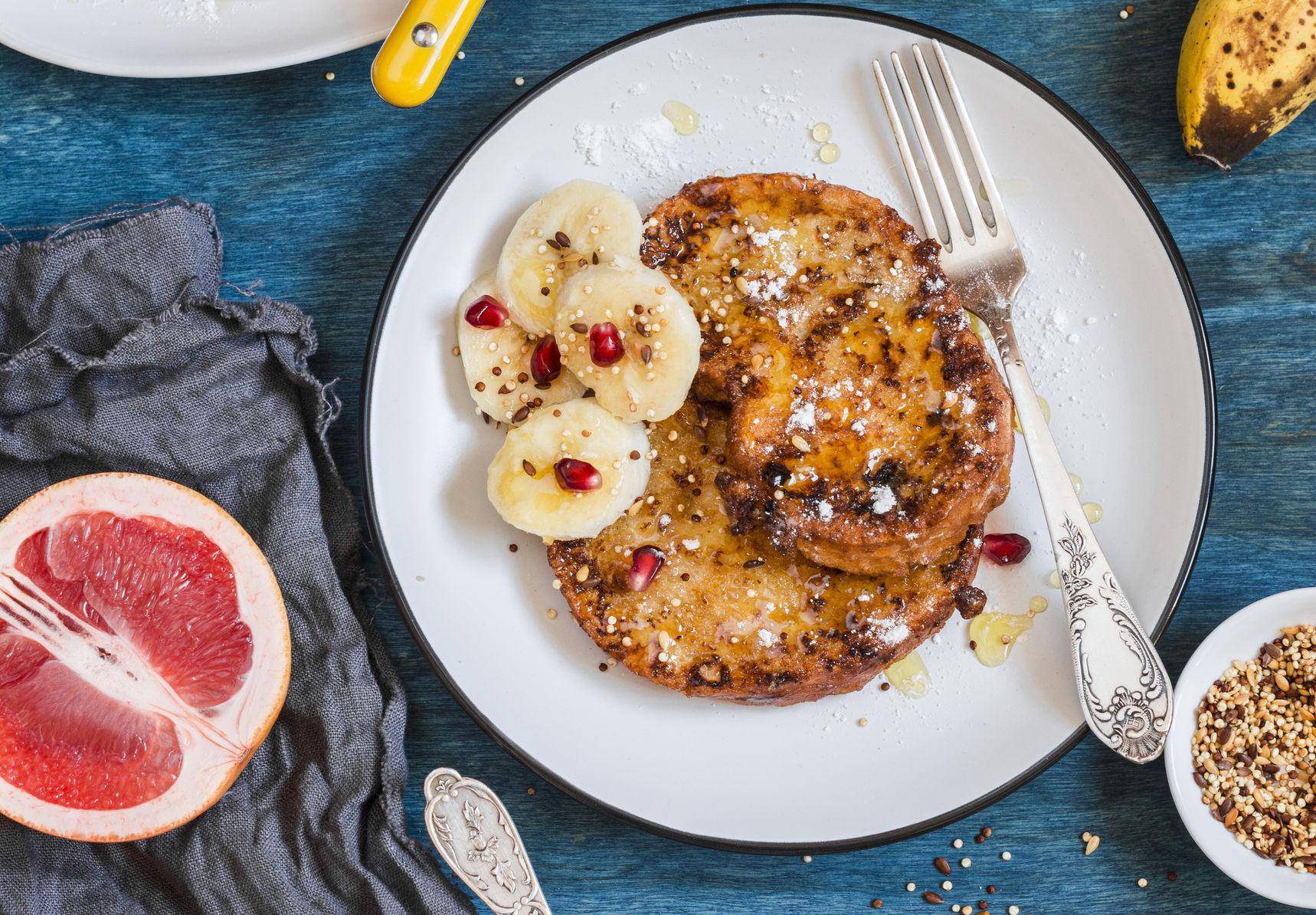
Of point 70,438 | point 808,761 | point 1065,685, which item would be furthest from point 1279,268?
point 70,438

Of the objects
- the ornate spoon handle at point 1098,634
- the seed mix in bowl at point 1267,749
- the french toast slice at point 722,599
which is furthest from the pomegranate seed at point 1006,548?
the seed mix in bowl at point 1267,749

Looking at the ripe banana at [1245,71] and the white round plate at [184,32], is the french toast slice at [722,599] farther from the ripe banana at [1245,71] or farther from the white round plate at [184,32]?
the white round plate at [184,32]

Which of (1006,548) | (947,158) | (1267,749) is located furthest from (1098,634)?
(947,158)

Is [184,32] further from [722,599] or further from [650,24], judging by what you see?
[722,599]

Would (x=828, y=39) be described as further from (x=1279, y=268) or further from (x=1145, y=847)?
(x=1145, y=847)

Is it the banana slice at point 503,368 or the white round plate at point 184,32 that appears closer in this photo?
the banana slice at point 503,368

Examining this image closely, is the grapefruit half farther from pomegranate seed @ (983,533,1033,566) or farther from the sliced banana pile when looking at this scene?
pomegranate seed @ (983,533,1033,566)

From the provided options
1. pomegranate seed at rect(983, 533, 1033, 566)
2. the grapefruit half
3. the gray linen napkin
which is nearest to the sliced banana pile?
the gray linen napkin
